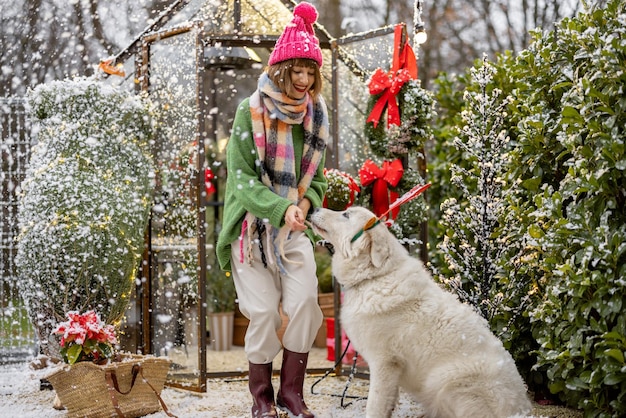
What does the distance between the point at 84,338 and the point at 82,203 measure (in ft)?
3.63

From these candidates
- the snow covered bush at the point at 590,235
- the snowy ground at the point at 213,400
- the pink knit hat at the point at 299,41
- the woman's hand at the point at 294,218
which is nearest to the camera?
the snow covered bush at the point at 590,235

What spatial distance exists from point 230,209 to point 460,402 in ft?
5.47

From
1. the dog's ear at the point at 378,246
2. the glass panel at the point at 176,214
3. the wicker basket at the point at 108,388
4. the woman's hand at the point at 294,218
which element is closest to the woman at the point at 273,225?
the woman's hand at the point at 294,218

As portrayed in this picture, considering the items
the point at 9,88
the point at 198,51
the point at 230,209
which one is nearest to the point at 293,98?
the point at 230,209

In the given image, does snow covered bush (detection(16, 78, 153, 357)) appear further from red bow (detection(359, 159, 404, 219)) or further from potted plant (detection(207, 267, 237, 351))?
potted plant (detection(207, 267, 237, 351))

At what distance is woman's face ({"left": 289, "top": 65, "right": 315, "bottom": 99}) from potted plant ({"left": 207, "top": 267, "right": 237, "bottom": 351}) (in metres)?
3.80

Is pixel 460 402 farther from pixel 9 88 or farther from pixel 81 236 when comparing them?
pixel 9 88

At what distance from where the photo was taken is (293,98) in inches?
161

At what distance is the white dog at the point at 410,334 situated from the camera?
3572 millimetres

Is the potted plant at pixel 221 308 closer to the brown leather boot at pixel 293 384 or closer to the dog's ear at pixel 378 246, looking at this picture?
the brown leather boot at pixel 293 384

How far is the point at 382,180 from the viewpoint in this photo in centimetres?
553

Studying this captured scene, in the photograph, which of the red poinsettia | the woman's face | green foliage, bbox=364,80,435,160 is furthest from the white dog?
green foliage, bbox=364,80,435,160

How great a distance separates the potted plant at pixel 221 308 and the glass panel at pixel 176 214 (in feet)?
6.25

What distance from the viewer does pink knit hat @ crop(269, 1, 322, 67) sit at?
3.98m
